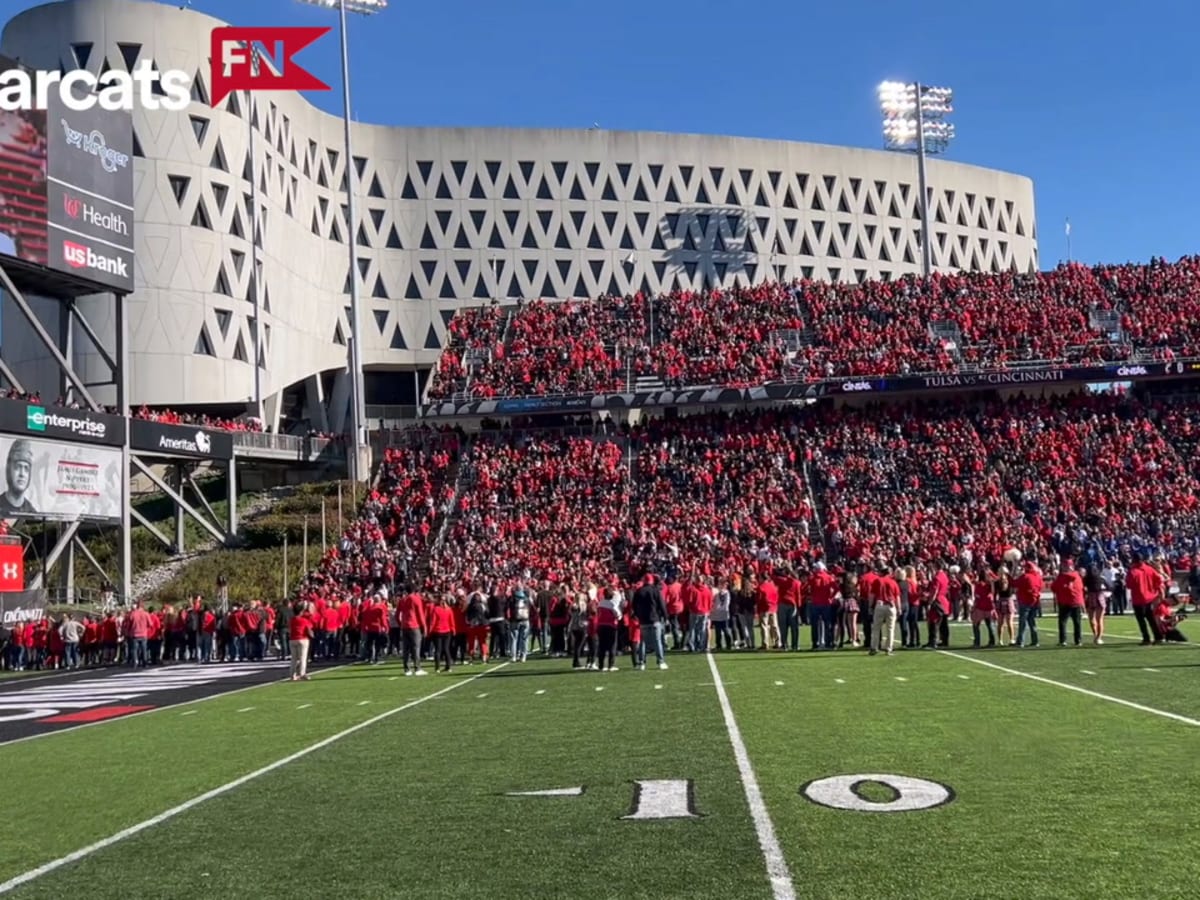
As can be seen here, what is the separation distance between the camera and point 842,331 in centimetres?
5325

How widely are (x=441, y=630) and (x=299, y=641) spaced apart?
2583 millimetres

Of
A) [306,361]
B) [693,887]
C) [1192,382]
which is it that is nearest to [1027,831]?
[693,887]

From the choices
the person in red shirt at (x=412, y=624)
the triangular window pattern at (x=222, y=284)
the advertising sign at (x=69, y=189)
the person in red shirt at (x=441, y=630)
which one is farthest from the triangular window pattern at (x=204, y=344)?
the person in red shirt at (x=412, y=624)

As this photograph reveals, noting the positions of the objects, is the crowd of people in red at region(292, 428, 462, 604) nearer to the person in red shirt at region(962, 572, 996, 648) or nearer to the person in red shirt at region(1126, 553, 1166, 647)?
the person in red shirt at region(962, 572, 996, 648)

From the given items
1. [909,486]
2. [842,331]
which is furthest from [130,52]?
[909,486]

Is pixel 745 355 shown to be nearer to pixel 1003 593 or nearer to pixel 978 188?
pixel 1003 593

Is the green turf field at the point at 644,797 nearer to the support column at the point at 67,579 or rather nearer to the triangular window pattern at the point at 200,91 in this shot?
the support column at the point at 67,579

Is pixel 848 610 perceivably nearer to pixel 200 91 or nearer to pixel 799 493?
pixel 799 493

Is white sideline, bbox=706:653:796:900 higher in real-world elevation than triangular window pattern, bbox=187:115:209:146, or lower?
lower

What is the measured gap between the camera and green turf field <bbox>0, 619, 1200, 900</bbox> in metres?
6.98

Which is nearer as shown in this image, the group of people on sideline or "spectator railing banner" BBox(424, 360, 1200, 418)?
the group of people on sideline

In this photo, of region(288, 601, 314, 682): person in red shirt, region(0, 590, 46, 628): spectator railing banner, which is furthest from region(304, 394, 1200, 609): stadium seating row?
region(288, 601, 314, 682): person in red shirt

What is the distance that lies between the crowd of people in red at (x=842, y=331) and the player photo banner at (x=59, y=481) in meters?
16.9

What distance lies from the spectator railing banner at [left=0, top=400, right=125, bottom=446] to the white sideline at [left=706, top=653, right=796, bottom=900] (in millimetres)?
27825
